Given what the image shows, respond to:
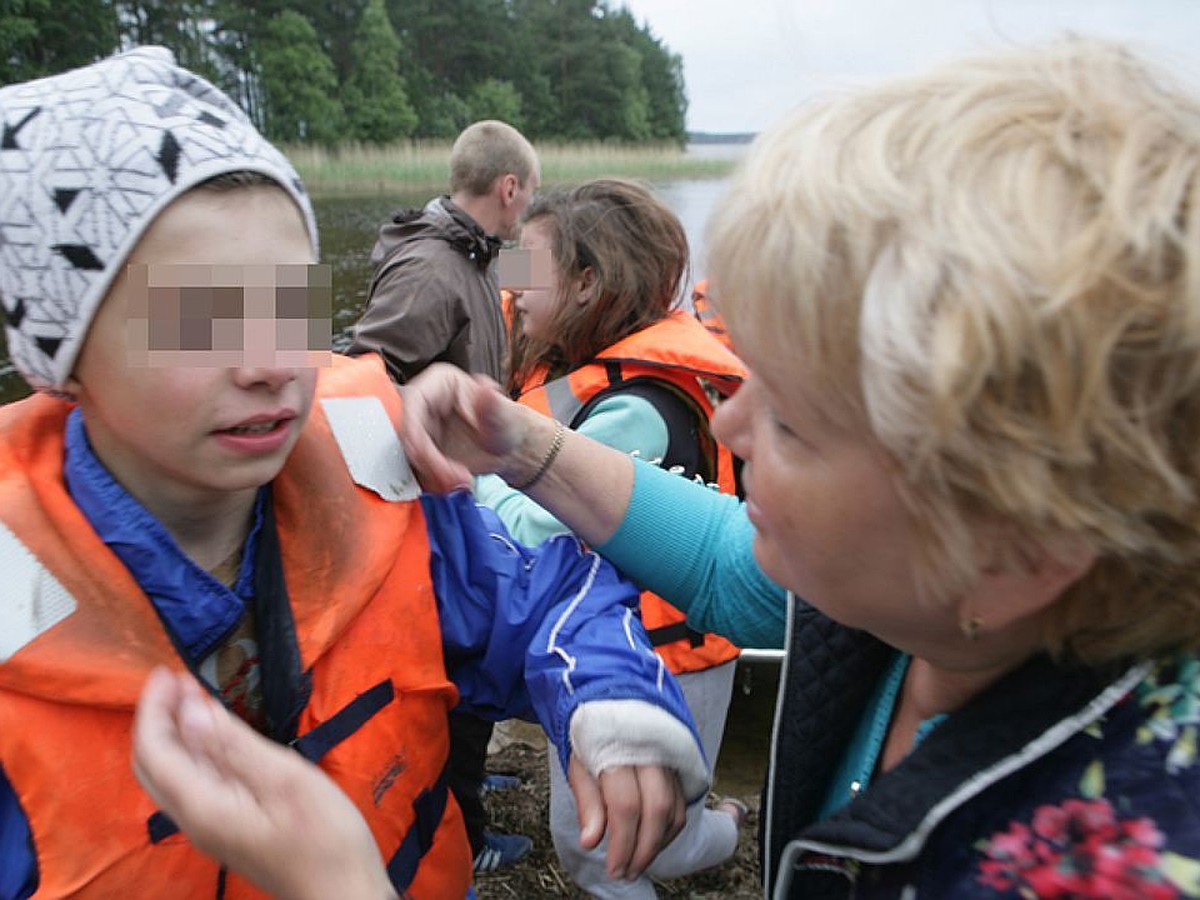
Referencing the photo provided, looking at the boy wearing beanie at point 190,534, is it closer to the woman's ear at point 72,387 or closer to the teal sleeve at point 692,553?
the woman's ear at point 72,387

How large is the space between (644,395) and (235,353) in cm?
148

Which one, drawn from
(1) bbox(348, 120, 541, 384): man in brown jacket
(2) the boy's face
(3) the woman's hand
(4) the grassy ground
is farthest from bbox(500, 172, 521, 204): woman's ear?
(4) the grassy ground

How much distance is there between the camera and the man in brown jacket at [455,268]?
13.1ft

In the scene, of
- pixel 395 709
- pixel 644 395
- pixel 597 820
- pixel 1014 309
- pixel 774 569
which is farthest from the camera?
pixel 644 395

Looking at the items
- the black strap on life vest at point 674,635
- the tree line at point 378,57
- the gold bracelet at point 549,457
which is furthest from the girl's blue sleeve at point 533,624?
the tree line at point 378,57

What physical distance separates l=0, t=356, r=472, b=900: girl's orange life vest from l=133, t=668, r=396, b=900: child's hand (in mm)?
303

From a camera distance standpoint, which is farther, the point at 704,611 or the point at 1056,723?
the point at 704,611

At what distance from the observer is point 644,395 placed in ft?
8.59

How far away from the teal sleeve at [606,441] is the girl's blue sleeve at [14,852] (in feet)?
4.40

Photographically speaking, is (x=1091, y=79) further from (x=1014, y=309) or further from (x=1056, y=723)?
(x=1056, y=723)

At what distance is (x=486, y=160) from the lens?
4777 mm

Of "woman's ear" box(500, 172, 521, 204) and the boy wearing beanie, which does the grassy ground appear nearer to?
"woman's ear" box(500, 172, 521, 204)

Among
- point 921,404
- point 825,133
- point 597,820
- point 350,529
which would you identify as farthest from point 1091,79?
point 350,529

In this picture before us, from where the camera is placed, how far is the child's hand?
94cm
